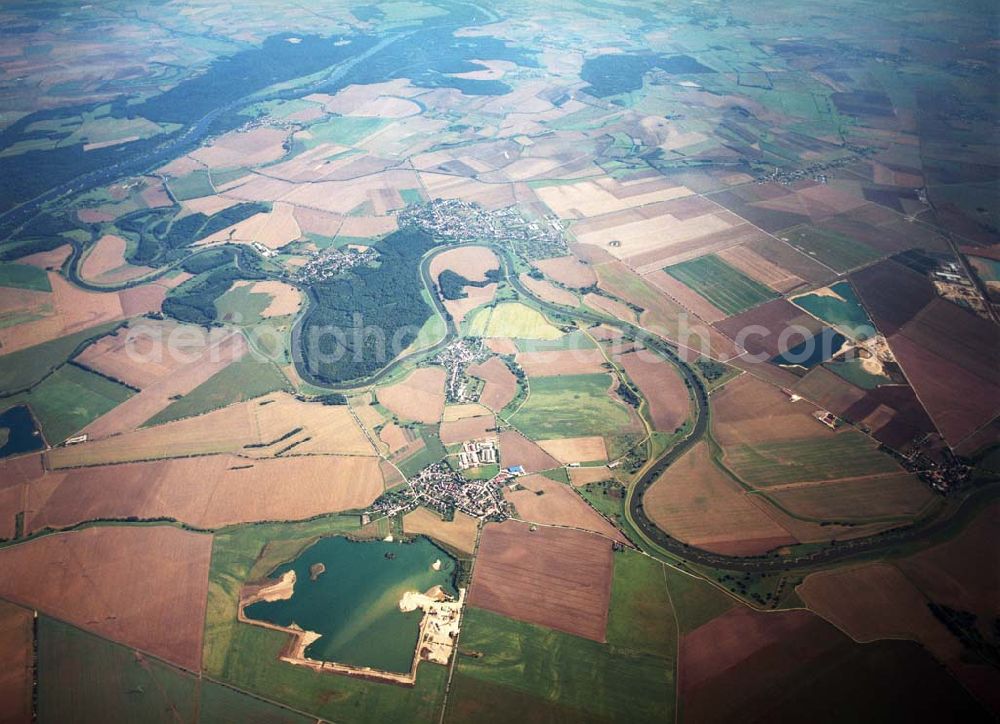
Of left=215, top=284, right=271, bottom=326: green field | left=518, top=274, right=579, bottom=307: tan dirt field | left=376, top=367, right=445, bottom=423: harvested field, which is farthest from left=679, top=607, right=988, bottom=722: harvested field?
left=215, top=284, right=271, bottom=326: green field

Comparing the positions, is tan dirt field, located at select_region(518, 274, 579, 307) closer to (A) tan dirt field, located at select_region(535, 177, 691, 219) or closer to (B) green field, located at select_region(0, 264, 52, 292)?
(A) tan dirt field, located at select_region(535, 177, 691, 219)

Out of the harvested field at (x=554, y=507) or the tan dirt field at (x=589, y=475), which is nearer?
the harvested field at (x=554, y=507)

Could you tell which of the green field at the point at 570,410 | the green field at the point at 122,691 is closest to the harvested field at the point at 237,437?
the green field at the point at 570,410

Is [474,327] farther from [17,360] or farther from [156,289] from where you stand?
[17,360]

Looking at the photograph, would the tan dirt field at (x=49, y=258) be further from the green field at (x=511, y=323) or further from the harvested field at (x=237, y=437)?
the green field at (x=511, y=323)

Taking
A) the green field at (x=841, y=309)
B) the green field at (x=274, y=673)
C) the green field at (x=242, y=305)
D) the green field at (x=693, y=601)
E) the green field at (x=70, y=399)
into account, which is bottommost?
the green field at (x=70, y=399)

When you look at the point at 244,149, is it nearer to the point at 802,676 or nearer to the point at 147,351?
the point at 147,351

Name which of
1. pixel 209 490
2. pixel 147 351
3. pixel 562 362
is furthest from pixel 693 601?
pixel 147 351
